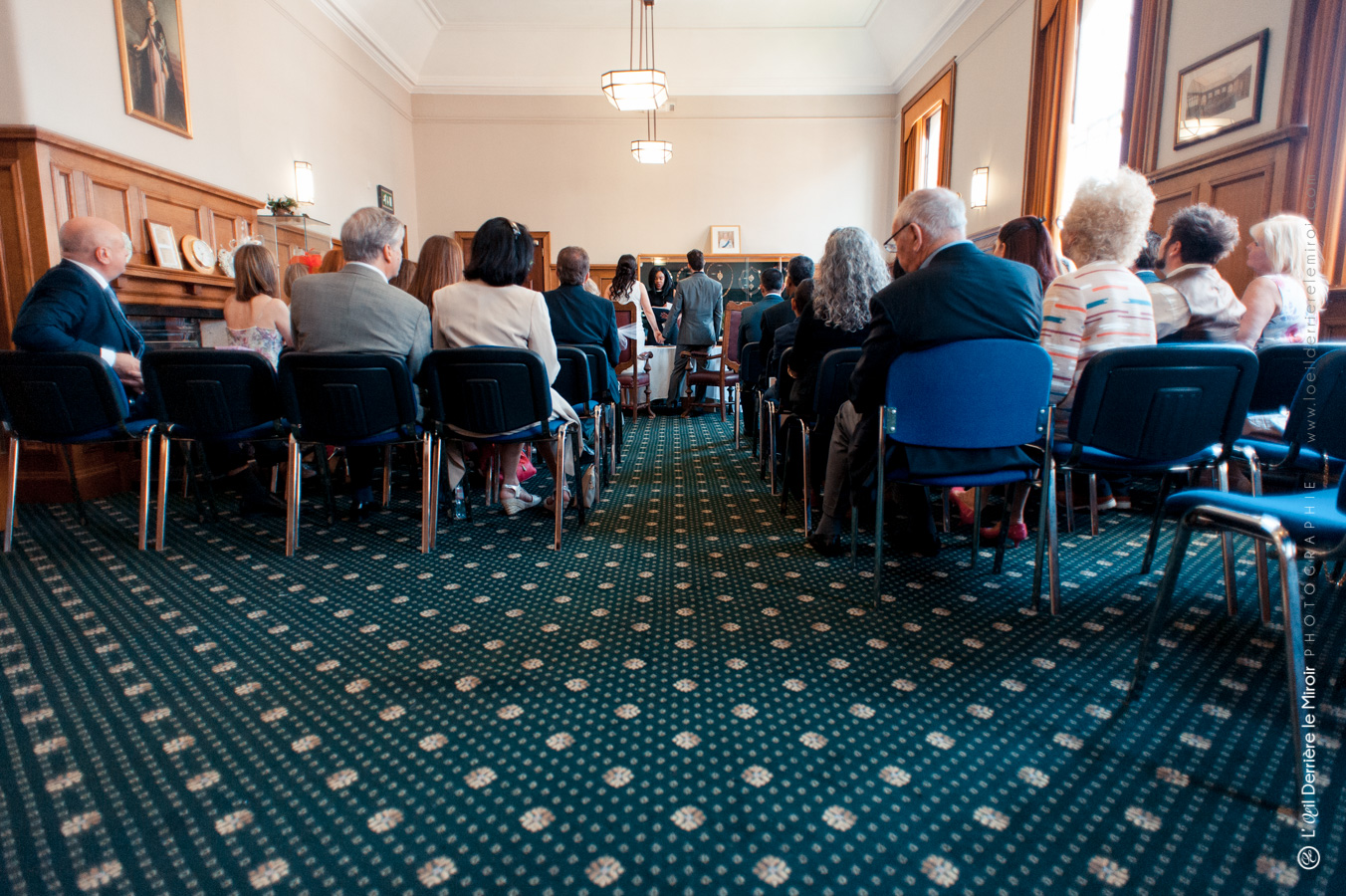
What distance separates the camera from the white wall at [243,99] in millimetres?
3918

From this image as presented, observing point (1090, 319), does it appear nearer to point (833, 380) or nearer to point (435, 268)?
point (833, 380)

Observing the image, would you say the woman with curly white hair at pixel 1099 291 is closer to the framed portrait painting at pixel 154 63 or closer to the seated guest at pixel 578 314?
the seated guest at pixel 578 314

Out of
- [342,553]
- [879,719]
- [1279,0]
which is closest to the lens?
[879,719]

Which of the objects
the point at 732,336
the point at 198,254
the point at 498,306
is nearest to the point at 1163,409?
the point at 498,306

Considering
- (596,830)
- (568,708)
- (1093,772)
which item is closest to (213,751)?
(568,708)

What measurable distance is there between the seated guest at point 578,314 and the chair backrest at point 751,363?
3.58ft

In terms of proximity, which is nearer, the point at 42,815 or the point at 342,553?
the point at 42,815

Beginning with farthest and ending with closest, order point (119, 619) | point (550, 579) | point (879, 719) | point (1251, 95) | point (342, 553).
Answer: point (1251, 95) → point (342, 553) → point (550, 579) → point (119, 619) → point (879, 719)

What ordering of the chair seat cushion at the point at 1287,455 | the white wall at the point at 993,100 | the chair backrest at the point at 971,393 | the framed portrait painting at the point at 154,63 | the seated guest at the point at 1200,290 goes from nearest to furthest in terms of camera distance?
the chair backrest at the point at 971,393, the chair seat cushion at the point at 1287,455, the seated guest at the point at 1200,290, the framed portrait painting at the point at 154,63, the white wall at the point at 993,100

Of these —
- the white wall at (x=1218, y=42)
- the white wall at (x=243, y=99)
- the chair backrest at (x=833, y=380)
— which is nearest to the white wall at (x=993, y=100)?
the white wall at (x=1218, y=42)

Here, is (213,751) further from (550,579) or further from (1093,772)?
(1093,772)

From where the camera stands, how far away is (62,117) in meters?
4.01

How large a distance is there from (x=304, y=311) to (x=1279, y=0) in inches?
210

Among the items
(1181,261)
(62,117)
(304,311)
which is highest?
(62,117)
